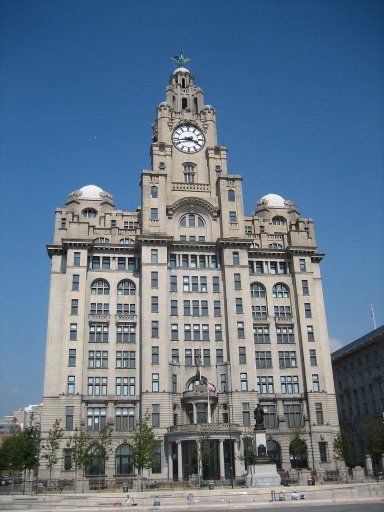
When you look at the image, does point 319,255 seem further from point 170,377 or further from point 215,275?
point 170,377

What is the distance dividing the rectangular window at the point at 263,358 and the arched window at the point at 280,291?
9986 mm

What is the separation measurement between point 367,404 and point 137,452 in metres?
51.6

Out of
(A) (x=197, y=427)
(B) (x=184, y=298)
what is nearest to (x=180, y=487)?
(A) (x=197, y=427)

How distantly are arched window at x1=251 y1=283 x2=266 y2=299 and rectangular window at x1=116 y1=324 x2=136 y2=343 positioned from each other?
68.8ft

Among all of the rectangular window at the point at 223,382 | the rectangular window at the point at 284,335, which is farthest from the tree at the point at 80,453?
the rectangular window at the point at 284,335

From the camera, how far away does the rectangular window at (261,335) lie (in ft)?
283

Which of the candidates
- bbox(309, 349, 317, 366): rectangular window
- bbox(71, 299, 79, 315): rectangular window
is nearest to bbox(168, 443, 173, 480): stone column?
bbox(71, 299, 79, 315): rectangular window

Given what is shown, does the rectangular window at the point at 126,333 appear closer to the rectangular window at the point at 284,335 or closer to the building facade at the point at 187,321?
the building facade at the point at 187,321

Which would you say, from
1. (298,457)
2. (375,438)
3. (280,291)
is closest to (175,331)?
(280,291)

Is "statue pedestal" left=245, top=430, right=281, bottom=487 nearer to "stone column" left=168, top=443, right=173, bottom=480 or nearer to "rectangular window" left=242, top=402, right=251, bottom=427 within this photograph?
"stone column" left=168, top=443, right=173, bottom=480

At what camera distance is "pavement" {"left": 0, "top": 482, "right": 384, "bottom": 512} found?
4162cm

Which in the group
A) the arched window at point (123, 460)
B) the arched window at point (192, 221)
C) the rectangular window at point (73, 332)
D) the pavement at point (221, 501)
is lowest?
the pavement at point (221, 501)

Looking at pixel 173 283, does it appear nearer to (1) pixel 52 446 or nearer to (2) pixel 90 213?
(2) pixel 90 213

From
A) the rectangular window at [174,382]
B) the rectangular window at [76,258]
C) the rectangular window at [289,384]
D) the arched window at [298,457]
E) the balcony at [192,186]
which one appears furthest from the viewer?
the balcony at [192,186]
